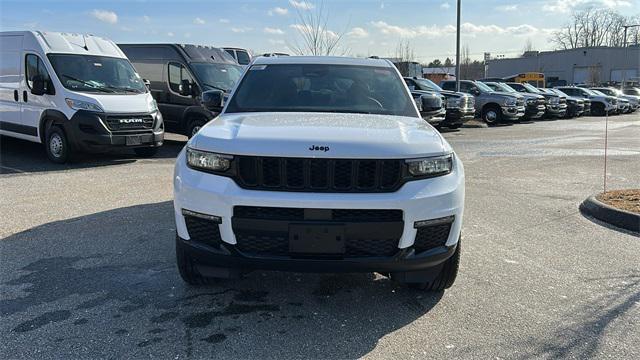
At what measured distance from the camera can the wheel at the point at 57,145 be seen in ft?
32.9

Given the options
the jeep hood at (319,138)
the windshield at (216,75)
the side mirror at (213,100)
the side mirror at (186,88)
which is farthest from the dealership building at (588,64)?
the jeep hood at (319,138)

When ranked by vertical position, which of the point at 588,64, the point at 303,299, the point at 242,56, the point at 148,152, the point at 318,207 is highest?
the point at 588,64

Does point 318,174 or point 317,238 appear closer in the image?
point 317,238

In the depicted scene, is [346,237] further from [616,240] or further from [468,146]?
[468,146]

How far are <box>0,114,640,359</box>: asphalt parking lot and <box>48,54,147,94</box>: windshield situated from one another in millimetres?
4067

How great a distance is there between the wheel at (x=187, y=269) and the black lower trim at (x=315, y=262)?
1.03 feet

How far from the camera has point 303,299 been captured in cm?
393

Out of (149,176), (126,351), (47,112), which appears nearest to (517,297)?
(126,351)

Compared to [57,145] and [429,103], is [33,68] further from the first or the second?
[429,103]

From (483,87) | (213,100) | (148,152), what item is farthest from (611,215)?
(483,87)

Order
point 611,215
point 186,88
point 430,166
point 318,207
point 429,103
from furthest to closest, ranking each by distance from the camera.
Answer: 1. point 186,88
2. point 611,215
3. point 429,103
4. point 430,166
5. point 318,207

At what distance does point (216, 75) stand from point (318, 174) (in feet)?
33.0

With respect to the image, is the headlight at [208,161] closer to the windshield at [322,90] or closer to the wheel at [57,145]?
the windshield at [322,90]

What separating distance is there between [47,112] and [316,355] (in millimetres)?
9094
